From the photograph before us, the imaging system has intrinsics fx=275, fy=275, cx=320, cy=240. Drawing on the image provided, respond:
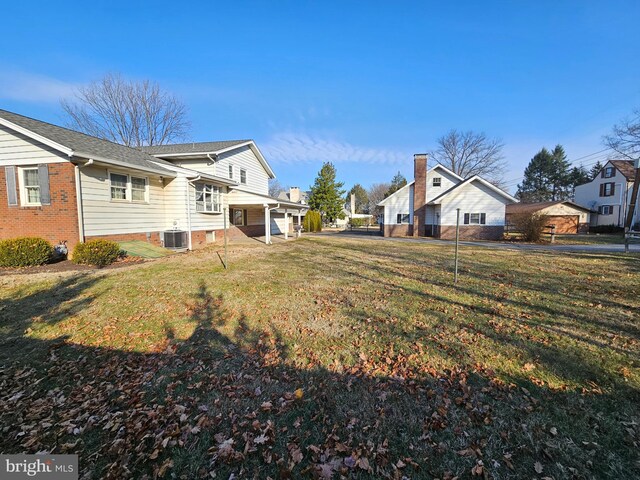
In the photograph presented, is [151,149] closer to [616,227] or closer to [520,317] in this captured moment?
[520,317]

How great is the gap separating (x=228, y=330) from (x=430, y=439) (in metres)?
3.37

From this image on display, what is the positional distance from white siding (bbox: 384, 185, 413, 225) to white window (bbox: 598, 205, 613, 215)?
1010 inches

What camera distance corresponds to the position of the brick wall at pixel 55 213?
9523 millimetres

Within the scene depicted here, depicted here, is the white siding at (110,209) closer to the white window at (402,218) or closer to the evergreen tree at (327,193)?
the white window at (402,218)

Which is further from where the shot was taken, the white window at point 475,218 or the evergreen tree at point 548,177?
the evergreen tree at point 548,177

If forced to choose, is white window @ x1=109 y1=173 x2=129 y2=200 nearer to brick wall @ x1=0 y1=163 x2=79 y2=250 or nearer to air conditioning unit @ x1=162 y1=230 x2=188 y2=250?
brick wall @ x1=0 y1=163 x2=79 y2=250

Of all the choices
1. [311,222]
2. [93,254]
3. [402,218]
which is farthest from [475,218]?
[93,254]

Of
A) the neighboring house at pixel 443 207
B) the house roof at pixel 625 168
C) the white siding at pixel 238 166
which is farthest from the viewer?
the house roof at pixel 625 168

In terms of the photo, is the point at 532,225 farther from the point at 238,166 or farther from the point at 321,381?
the point at 321,381

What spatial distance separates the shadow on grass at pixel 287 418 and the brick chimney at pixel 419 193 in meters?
24.2

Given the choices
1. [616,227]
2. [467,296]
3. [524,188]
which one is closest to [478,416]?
[467,296]

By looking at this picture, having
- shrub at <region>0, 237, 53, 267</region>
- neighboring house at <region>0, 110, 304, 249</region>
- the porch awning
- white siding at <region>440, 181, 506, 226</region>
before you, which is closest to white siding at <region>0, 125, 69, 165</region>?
neighboring house at <region>0, 110, 304, 249</region>

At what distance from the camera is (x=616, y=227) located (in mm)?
29312

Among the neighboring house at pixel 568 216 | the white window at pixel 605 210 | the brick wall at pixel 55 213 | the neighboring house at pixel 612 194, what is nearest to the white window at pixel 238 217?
the brick wall at pixel 55 213
